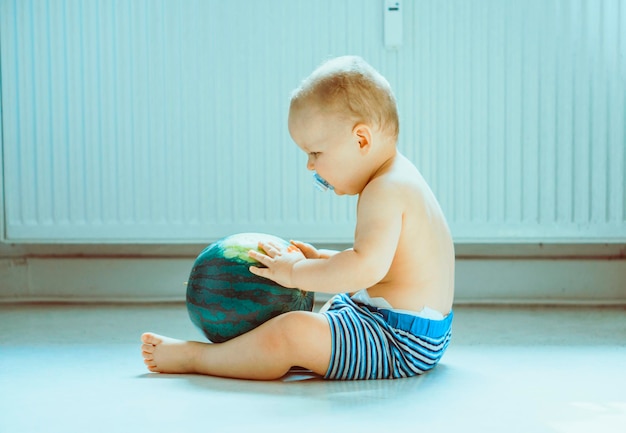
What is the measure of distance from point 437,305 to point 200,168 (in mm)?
1266

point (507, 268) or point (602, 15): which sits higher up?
point (602, 15)

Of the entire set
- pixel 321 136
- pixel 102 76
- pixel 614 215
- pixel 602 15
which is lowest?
pixel 614 215

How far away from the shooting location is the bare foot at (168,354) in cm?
166

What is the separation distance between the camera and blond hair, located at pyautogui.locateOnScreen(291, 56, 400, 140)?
1.61 m

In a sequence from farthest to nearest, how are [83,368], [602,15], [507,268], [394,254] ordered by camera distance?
[507,268]
[602,15]
[83,368]
[394,254]

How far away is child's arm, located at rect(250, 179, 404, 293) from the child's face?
77 millimetres

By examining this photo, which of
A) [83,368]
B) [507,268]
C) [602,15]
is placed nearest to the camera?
[83,368]

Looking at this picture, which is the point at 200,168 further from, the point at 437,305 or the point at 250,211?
the point at 437,305

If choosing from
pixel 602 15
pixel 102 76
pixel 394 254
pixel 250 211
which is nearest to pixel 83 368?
pixel 394 254

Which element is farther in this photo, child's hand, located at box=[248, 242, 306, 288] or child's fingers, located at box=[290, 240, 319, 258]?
child's fingers, located at box=[290, 240, 319, 258]

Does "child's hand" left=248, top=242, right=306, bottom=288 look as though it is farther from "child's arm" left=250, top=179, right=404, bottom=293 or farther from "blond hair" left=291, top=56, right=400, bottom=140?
"blond hair" left=291, top=56, right=400, bottom=140

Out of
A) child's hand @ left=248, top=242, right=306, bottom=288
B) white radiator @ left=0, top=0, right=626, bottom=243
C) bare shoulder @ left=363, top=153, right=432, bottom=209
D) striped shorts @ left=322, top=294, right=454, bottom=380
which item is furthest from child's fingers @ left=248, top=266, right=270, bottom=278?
white radiator @ left=0, top=0, right=626, bottom=243

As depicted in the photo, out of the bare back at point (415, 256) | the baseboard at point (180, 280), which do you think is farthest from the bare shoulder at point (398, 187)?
the baseboard at point (180, 280)

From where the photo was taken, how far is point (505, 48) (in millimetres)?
2637
